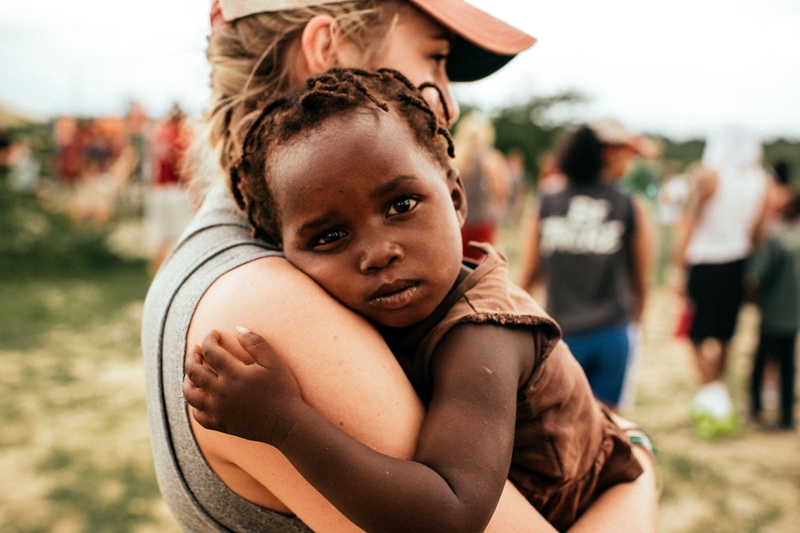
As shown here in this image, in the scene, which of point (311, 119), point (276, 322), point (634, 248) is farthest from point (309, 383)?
point (634, 248)

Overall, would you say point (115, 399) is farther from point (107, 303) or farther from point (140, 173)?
point (140, 173)

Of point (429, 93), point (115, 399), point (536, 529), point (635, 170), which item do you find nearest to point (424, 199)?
point (429, 93)

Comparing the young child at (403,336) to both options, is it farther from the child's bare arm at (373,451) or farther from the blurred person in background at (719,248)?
the blurred person in background at (719,248)

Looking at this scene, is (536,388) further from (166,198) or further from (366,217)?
(166,198)

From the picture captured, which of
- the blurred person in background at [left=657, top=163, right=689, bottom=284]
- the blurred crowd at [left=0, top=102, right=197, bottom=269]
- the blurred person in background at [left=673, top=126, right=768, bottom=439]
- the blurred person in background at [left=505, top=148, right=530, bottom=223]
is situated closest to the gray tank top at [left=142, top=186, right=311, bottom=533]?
the blurred person in background at [left=673, top=126, right=768, bottom=439]

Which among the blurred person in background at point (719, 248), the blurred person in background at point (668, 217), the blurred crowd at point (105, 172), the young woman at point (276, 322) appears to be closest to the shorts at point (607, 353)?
the blurred person in background at point (719, 248)

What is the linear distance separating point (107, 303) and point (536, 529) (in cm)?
864

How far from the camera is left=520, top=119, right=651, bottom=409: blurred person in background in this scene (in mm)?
4188

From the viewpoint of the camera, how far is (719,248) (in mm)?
5477

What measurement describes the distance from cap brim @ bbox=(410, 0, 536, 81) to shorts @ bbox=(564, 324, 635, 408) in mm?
2699

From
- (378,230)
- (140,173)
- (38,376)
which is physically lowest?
(140,173)

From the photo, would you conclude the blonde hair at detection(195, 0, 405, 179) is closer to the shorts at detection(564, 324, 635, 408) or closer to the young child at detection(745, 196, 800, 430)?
the shorts at detection(564, 324, 635, 408)

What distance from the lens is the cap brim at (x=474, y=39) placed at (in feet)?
5.07

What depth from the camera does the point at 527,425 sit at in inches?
48.6
